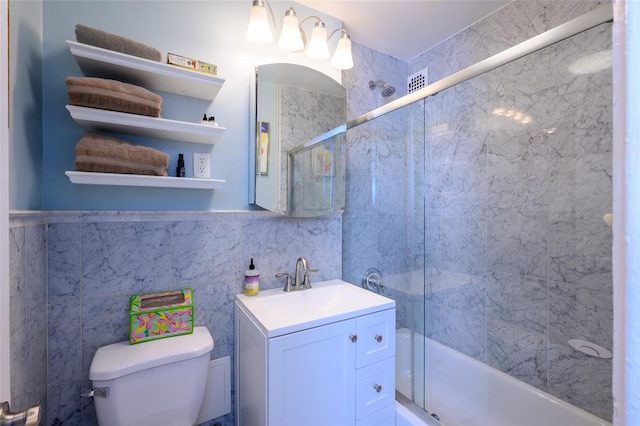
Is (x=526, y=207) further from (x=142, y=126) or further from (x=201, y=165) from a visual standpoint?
(x=142, y=126)

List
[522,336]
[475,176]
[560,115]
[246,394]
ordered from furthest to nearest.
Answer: [475,176] → [522,336] → [560,115] → [246,394]

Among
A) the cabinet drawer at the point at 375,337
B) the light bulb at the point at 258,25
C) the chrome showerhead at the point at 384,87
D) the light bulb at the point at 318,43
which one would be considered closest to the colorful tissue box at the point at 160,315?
the cabinet drawer at the point at 375,337

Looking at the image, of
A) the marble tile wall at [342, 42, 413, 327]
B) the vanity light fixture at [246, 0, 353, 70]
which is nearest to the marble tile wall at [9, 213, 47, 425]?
the vanity light fixture at [246, 0, 353, 70]

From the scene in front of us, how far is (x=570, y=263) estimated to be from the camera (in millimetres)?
1321

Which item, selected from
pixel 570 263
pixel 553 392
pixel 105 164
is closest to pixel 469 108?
pixel 570 263

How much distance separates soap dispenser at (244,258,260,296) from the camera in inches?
54.4

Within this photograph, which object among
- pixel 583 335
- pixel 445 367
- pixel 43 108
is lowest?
pixel 445 367


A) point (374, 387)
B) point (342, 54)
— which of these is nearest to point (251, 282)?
point (374, 387)

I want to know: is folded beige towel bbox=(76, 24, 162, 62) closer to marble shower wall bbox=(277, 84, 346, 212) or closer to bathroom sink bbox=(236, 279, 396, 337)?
marble shower wall bbox=(277, 84, 346, 212)

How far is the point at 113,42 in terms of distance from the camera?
1026mm

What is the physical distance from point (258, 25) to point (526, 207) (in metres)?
1.67

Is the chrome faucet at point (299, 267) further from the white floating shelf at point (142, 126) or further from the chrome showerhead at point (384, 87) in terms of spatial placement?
the chrome showerhead at point (384, 87)

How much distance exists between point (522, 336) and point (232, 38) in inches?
86.5

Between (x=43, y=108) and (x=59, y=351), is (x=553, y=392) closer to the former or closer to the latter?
(x=59, y=351)
